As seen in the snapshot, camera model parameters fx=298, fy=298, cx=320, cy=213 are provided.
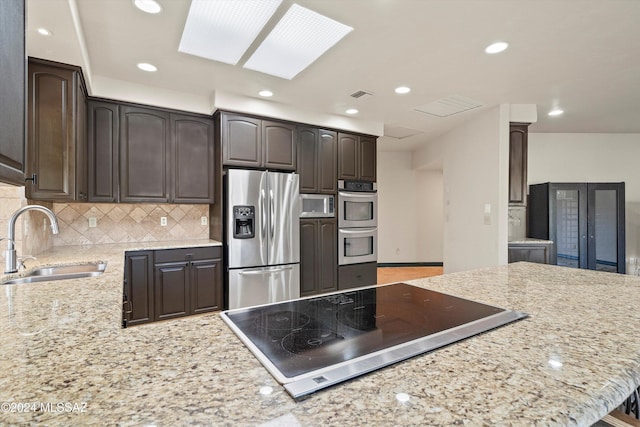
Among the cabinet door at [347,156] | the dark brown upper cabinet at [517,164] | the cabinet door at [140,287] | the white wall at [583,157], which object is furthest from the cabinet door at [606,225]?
the cabinet door at [140,287]

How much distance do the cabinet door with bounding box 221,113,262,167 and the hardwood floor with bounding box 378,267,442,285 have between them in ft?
10.2

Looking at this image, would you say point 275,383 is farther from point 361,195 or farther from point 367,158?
point 367,158

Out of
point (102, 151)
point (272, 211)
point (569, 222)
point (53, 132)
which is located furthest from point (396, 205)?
point (53, 132)

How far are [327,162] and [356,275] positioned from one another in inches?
60.3

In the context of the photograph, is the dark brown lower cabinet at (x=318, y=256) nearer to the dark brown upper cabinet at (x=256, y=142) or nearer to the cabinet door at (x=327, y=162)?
the cabinet door at (x=327, y=162)

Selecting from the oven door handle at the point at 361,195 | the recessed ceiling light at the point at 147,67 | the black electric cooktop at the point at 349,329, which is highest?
the recessed ceiling light at the point at 147,67

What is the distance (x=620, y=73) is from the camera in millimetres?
2734

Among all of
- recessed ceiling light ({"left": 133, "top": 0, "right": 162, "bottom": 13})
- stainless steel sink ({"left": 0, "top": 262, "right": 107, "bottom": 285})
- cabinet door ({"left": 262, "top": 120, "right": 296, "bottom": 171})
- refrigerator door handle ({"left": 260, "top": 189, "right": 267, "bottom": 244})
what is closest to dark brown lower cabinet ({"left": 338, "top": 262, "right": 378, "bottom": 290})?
refrigerator door handle ({"left": 260, "top": 189, "right": 267, "bottom": 244})

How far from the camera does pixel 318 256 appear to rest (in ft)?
12.0

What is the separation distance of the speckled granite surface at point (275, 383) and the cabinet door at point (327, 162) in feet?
9.63

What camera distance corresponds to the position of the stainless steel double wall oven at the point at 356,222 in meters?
3.86

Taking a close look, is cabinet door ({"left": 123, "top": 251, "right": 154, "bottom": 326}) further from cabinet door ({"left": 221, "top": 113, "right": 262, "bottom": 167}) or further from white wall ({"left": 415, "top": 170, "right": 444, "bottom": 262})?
white wall ({"left": 415, "top": 170, "right": 444, "bottom": 262})

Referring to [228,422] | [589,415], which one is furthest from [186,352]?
[589,415]

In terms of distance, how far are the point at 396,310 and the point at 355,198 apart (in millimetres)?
3016
